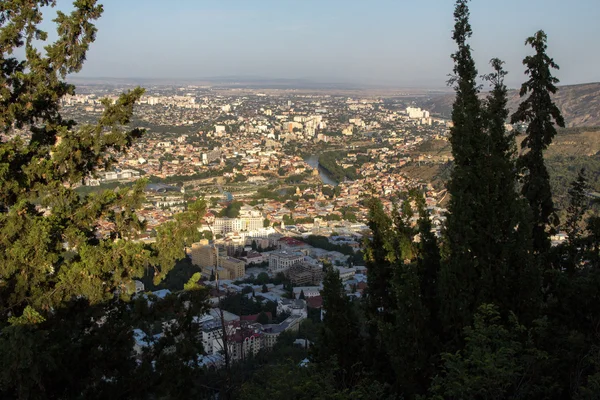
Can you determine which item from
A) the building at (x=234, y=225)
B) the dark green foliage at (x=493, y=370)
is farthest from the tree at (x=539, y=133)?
the building at (x=234, y=225)

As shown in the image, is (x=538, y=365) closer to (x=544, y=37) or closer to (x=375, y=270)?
(x=375, y=270)

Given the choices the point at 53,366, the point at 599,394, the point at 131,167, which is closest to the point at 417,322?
the point at 599,394

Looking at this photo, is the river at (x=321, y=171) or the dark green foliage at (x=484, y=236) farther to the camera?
the river at (x=321, y=171)

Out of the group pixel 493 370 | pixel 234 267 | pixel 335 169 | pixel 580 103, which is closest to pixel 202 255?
pixel 234 267

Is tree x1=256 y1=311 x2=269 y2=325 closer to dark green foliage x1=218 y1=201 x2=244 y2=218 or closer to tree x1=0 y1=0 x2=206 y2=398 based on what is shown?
tree x1=0 y1=0 x2=206 y2=398

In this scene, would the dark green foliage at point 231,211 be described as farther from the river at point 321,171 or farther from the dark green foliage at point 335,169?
the dark green foliage at point 335,169

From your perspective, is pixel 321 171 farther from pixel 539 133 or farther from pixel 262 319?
pixel 539 133
